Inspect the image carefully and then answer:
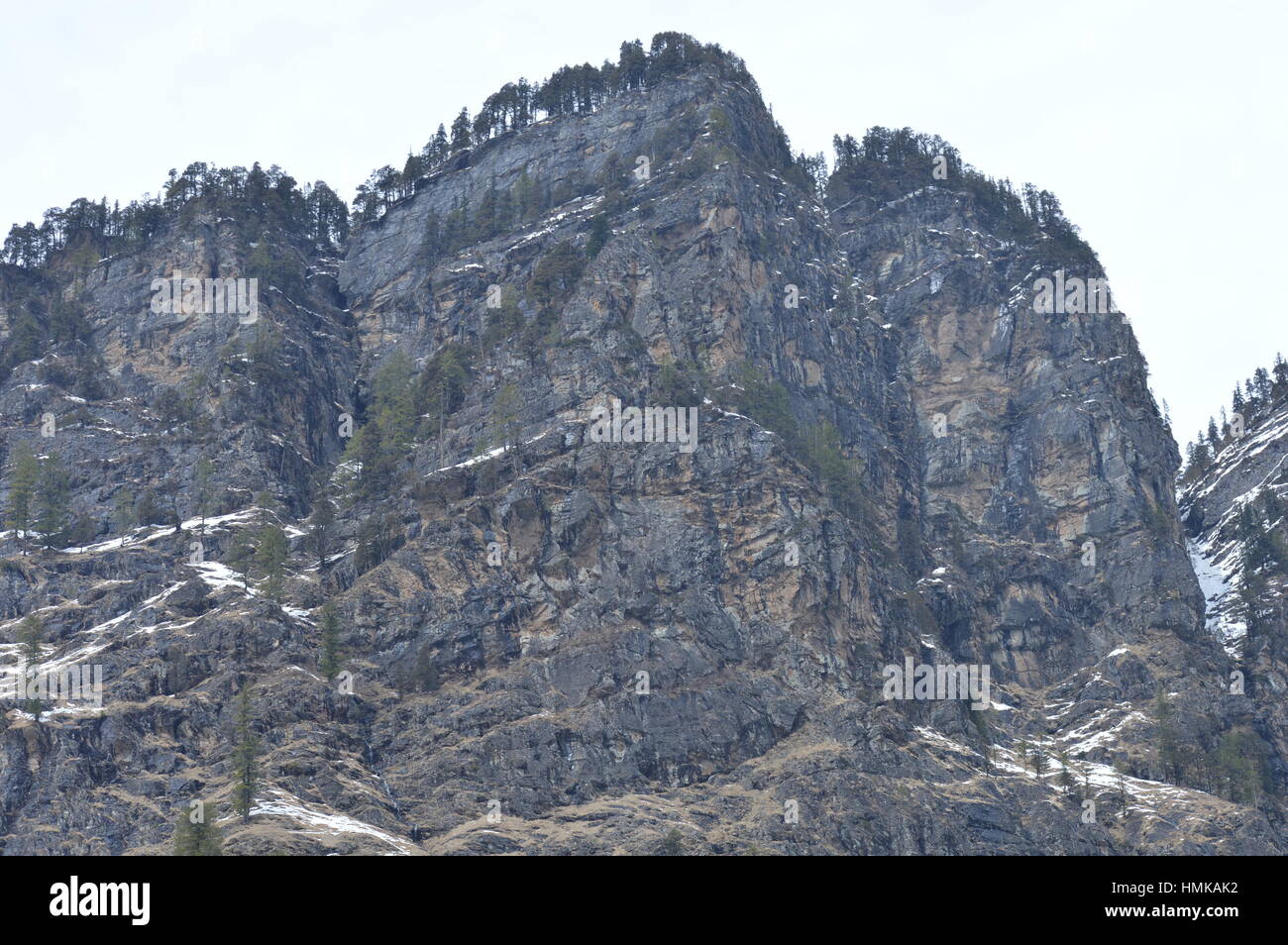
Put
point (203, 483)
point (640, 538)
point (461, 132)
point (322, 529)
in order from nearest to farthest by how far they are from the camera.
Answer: point (640, 538), point (322, 529), point (203, 483), point (461, 132)

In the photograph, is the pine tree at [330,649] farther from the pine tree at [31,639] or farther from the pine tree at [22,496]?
the pine tree at [22,496]

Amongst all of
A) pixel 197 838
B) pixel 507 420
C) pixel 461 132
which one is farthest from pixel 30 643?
pixel 461 132

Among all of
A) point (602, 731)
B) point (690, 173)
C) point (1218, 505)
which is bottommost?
point (602, 731)

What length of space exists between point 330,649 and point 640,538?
2555cm

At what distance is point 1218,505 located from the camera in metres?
164

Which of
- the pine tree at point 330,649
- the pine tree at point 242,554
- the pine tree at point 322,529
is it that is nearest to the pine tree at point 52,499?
the pine tree at point 242,554

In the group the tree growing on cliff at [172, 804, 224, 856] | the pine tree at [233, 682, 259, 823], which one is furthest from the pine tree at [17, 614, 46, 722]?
the tree growing on cliff at [172, 804, 224, 856]

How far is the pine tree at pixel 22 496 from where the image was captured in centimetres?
13712

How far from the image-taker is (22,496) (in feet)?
452

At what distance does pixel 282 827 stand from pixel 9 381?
7899 cm

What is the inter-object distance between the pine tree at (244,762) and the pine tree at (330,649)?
9.03 meters

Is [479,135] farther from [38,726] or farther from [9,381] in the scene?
[38,726]

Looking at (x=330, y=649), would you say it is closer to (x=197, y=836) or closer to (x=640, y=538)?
(x=640, y=538)
